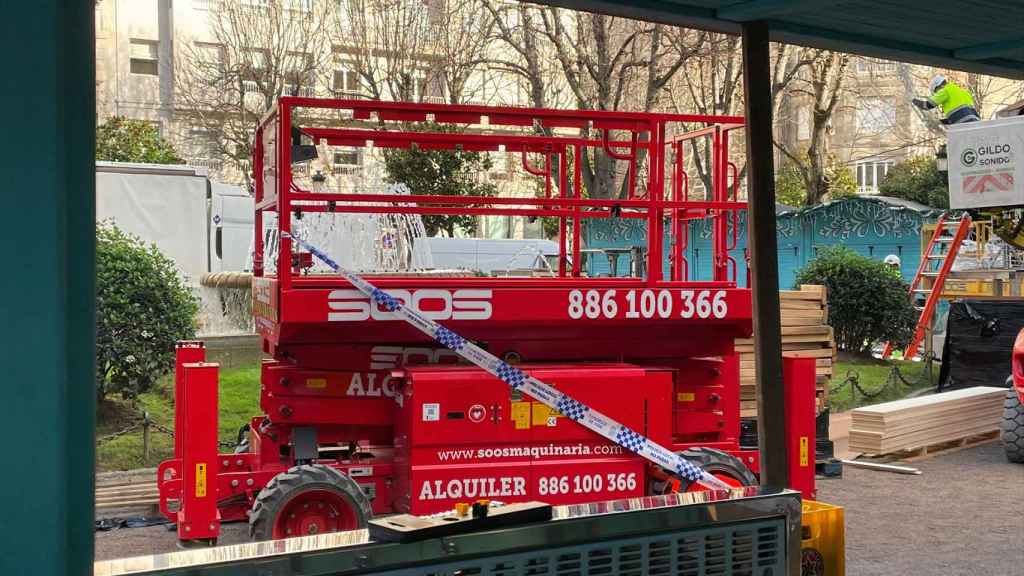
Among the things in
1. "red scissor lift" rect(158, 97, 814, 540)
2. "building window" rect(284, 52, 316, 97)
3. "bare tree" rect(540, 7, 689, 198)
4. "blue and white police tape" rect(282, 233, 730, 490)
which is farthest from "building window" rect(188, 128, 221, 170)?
"blue and white police tape" rect(282, 233, 730, 490)

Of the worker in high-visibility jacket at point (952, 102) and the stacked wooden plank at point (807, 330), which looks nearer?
the stacked wooden plank at point (807, 330)

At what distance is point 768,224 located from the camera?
5.66 m

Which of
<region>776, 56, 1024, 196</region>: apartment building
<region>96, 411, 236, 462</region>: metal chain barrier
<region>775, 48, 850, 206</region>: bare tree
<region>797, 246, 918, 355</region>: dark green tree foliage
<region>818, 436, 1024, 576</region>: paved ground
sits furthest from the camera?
<region>776, 56, 1024, 196</region>: apartment building

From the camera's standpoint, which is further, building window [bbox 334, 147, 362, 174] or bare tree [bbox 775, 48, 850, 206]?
building window [bbox 334, 147, 362, 174]

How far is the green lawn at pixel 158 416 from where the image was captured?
13.0 metres

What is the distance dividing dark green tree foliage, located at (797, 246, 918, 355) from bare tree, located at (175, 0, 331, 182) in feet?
41.8

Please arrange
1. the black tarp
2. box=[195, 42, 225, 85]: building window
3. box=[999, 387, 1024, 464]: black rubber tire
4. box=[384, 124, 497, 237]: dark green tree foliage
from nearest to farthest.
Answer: box=[999, 387, 1024, 464]: black rubber tire < the black tarp < box=[384, 124, 497, 237]: dark green tree foliage < box=[195, 42, 225, 85]: building window

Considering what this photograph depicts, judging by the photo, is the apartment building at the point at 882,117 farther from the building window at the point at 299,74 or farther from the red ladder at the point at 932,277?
the building window at the point at 299,74

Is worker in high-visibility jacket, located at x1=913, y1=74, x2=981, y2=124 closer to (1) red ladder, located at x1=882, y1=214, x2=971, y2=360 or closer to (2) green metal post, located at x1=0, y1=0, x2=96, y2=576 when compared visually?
(1) red ladder, located at x1=882, y1=214, x2=971, y2=360

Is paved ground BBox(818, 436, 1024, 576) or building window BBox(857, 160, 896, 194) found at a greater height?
building window BBox(857, 160, 896, 194)

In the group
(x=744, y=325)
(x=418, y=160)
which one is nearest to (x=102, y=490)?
(x=744, y=325)

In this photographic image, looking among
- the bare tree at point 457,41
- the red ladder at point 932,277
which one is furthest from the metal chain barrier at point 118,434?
the red ladder at point 932,277

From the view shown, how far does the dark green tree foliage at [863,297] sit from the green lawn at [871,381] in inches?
21.4

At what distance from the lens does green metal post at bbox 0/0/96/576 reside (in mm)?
2520
